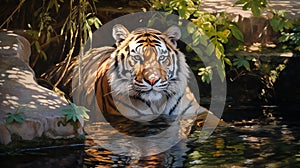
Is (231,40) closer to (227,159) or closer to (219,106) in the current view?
(219,106)

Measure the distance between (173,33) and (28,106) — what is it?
1.84 meters

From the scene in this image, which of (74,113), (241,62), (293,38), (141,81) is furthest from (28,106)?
(293,38)

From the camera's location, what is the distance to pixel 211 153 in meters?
5.01

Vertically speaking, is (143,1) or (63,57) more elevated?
(143,1)

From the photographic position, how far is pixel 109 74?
639 cm

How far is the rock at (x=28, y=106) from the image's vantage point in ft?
16.6

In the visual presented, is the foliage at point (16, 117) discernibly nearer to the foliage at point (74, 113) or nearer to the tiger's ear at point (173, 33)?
the foliage at point (74, 113)

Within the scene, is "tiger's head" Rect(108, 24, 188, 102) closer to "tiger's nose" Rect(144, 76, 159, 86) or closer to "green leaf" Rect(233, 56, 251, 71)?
"tiger's nose" Rect(144, 76, 159, 86)

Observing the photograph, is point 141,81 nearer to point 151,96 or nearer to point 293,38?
point 151,96

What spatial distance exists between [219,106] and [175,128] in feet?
3.37

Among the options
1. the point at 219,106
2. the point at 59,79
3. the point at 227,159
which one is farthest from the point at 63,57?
the point at 227,159

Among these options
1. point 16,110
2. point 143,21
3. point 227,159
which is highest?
point 143,21

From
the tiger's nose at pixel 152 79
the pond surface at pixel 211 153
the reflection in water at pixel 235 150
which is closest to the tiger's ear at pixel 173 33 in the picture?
the tiger's nose at pixel 152 79

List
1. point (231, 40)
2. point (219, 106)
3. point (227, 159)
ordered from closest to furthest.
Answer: point (227, 159), point (219, 106), point (231, 40)
